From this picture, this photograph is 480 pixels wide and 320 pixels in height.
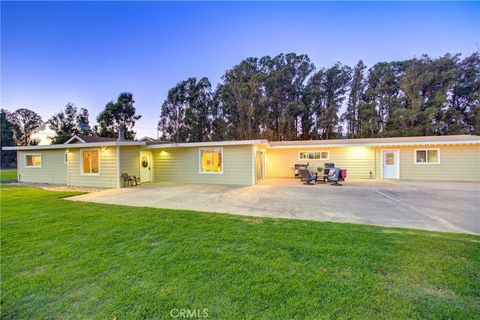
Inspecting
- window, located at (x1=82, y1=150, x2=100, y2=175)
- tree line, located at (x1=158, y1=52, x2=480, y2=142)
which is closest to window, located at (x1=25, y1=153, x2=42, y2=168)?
window, located at (x1=82, y1=150, x2=100, y2=175)

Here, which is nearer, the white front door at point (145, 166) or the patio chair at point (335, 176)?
the patio chair at point (335, 176)

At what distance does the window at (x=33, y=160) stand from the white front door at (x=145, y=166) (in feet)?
23.5

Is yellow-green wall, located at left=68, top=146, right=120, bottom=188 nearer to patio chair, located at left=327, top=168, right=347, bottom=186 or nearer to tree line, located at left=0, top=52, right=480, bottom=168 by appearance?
patio chair, located at left=327, top=168, right=347, bottom=186

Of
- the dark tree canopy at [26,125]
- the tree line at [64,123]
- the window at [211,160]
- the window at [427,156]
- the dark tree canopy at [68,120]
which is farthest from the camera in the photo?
the dark tree canopy at [26,125]

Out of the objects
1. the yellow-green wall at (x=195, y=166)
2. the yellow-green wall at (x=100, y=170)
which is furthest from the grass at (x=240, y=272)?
the yellow-green wall at (x=195, y=166)

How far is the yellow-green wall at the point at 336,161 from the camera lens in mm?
12633

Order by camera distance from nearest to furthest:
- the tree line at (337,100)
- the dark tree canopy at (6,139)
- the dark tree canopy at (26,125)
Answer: the tree line at (337,100) → the dark tree canopy at (6,139) → the dark tree canopy at (26,125)

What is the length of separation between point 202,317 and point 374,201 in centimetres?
663

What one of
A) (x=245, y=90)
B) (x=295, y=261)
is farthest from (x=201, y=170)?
(x=245, y=90)

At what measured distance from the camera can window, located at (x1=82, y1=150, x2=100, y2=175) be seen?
35.6ft

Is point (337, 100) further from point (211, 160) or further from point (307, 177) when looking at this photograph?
point (211, 160)

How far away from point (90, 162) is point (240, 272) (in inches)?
475

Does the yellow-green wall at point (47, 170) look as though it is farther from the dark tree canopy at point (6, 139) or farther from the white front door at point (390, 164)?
the dark tree canopy at point (6, 139)

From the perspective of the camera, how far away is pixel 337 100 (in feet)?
77.8
